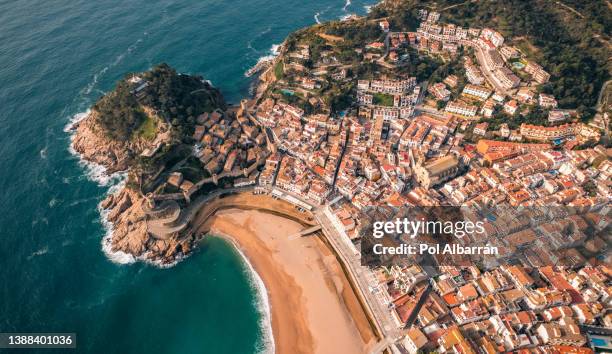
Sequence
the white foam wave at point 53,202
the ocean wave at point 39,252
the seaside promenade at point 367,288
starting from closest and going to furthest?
the seaside promenade at point 367,288, the ocean wave at point 39,252, the white foam wave at point 53,202

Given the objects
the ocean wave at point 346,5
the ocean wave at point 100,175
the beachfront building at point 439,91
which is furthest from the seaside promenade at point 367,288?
the ocean wave at point 346,5

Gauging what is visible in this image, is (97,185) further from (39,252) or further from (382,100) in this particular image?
(382,100)

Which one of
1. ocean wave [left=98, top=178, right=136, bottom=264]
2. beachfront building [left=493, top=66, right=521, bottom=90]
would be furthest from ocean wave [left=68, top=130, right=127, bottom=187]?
beachfront building [left=493, top=66, right=521, bottom=90]

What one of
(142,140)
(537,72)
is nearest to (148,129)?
(142,140)

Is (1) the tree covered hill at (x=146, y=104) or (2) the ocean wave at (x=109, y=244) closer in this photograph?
(2) the ocean wave at (x=109, y=244)

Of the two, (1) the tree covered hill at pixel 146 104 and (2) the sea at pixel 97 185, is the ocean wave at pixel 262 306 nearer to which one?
(2) the sea at pixel 97 185

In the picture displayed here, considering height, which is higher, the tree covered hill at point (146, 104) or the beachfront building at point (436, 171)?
the tree covered hill at point (146, 104)

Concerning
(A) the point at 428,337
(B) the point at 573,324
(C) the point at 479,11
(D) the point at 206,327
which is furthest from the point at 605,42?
(D) the point at 206,327

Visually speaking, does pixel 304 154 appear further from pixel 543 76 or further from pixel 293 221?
pixel 543 76
